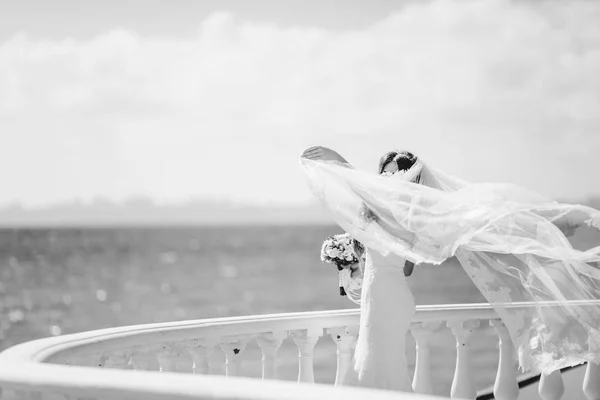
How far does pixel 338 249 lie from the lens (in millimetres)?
5262

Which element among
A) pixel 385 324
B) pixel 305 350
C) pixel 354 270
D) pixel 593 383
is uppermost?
pixel 354 270

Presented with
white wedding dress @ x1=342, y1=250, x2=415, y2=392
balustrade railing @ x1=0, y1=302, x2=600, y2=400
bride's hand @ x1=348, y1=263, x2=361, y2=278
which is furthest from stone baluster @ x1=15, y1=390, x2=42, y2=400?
bride's hand @ x1=348, y1=263, x2=361, y2=278

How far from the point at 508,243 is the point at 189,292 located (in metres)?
47.3

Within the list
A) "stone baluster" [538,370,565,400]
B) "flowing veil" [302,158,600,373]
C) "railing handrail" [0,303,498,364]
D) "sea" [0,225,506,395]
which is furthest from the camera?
"sea" [0,225,506,395]

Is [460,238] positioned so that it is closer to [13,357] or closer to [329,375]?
[13,357]

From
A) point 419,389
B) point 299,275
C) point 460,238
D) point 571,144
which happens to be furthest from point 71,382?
point 299,275

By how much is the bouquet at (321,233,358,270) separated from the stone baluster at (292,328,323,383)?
0.45 metres

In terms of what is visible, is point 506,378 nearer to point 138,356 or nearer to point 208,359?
point 208,359

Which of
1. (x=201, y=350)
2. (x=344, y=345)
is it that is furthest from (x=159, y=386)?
(x=344, y=345)

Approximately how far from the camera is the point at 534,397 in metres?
6.07

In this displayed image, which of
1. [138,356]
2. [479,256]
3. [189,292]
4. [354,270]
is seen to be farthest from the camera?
[189,292]

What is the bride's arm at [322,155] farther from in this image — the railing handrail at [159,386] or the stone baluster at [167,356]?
the railing handrail at [159,386]

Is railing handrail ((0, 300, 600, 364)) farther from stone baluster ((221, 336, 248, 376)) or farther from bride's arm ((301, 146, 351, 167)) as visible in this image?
bride's arm ((301, 146, 351, 167))

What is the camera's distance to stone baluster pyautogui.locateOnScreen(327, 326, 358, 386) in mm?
5328
